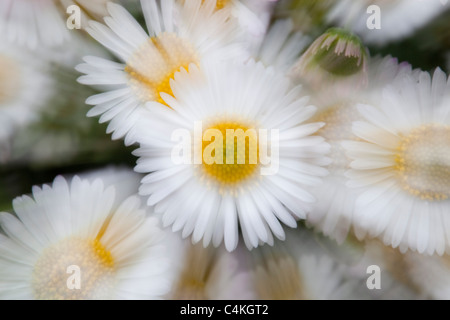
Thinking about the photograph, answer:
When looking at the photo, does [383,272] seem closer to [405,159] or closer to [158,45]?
[405,159]

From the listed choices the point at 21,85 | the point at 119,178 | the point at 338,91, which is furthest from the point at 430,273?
the point at 21,85

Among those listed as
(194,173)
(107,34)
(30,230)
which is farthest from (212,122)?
(30,230)

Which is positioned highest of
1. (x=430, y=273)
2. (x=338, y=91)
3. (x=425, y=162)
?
(x=338, y=91)

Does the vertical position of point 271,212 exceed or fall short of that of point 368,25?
it falls short

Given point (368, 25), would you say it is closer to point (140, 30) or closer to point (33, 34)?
point (140, 30)

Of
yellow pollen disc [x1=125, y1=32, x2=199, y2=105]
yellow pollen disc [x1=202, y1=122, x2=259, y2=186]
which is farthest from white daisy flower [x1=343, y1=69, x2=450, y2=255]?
yellow pollen disc [x1=125, y1=32, x2=199, y2=105]
